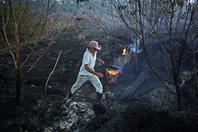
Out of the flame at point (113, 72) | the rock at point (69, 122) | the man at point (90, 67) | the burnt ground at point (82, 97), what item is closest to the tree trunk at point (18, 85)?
the burnt ground at point (82, 97)

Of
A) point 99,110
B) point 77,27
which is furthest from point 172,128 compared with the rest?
point 77,27

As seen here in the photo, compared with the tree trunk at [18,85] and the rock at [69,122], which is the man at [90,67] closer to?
the rock at [69,122]

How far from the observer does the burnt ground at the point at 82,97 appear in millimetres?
4699

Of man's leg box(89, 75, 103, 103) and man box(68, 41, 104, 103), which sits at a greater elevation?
man box(68, 41, 104, 103)

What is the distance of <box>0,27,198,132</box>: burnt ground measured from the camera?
15.4ft

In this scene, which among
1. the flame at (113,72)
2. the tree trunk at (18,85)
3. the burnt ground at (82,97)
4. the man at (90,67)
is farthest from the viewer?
the flame at (113,72)

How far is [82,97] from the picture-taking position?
7488 mm

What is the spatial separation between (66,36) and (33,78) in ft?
11.6

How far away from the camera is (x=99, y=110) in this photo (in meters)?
6.47

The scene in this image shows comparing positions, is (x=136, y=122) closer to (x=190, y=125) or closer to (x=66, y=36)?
(x=190, y=125)

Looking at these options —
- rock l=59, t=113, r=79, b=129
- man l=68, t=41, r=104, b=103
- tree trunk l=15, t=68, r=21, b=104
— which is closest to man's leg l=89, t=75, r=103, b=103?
man l=68, t=41, r=104, b=103

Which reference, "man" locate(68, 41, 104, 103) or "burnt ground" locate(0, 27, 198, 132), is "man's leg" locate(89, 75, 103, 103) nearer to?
"man" locate(68, 41, 104, 103)

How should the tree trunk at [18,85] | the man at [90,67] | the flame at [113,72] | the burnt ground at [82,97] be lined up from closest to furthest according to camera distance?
the burnt ground at [82,97] < the tree trunk at [18,85] < the man at [90,67] < the flame at [113,72]

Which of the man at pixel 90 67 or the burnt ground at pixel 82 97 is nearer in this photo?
the burnt ground at pixel 82 97
